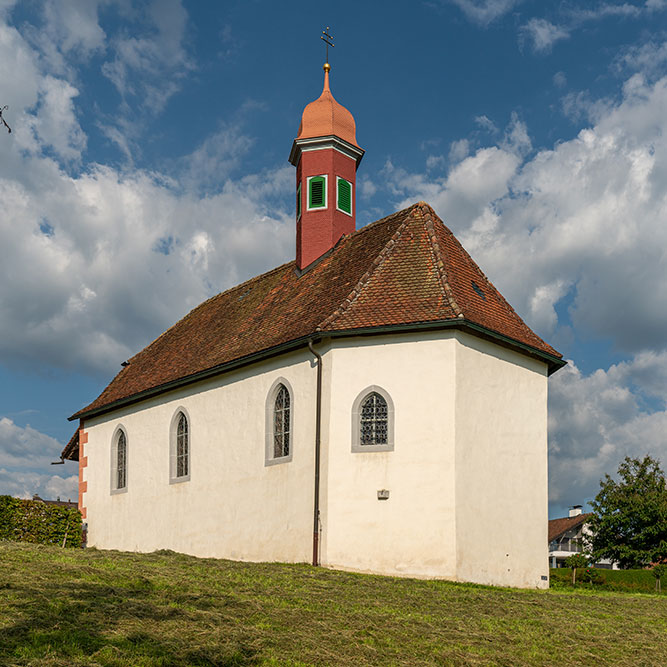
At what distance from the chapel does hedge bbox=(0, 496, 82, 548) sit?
2.00 metres

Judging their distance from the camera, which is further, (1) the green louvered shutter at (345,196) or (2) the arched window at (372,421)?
(1) the green louvered shutter at (345,196)

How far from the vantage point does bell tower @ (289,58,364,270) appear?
2447 centimetres

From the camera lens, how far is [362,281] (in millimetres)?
19328

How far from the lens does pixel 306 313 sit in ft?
66.9

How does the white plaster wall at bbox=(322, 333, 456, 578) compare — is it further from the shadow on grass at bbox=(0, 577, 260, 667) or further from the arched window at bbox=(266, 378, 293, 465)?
the shadow on grass at bbox=(0, 577, 260, 667)

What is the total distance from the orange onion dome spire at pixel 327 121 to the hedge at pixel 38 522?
12.9m

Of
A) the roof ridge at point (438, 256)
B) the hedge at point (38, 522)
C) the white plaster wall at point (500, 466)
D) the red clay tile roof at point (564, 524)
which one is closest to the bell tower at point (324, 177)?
the roof ridge at point (438, 256)

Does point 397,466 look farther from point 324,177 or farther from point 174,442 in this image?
point 324,177

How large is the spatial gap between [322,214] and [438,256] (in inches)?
245

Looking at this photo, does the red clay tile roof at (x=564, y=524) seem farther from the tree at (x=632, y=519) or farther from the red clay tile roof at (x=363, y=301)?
the red clay tile roof at (x=363, y=301)

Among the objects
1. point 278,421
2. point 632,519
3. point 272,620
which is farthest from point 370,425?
point 632,519

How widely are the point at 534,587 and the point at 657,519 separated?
101 feet

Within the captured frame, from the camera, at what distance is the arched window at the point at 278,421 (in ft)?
64.0

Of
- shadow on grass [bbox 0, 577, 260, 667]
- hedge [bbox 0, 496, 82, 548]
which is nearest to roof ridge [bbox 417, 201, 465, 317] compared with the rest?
shadow on grass [bbox 0, 577, 260, 667]
